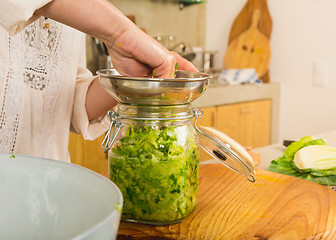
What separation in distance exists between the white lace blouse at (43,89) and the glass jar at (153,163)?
40 centimetres

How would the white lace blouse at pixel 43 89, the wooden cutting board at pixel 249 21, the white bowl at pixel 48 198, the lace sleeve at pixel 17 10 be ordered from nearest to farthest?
1. the white bowl at pixel 48 198
2. the lace sleeve at pixel 17 10
3. the white lace blouse at pixel 43 89
4. the wooden cutting board at pixel 249 21

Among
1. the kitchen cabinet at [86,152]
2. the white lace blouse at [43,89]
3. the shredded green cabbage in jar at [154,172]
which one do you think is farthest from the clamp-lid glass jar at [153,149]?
the kitchen cabinet at [86,152]

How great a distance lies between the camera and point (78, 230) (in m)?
0.33

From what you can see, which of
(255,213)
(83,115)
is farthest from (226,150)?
(83,115)

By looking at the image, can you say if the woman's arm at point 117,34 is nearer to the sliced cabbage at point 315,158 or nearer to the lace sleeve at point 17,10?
the lace sleeve at point 17,10

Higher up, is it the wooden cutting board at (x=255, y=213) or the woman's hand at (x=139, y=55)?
the woman's hand at (x=139, y=55)

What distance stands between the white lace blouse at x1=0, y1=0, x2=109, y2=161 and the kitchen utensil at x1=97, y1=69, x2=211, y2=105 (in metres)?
0.38

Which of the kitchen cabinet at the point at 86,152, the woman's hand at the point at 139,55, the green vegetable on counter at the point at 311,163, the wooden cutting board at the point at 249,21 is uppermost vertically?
the wooden cutting board at the point at 249,21

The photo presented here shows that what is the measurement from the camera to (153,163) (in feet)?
1.78

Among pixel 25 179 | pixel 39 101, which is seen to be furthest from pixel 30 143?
pixel 25 179

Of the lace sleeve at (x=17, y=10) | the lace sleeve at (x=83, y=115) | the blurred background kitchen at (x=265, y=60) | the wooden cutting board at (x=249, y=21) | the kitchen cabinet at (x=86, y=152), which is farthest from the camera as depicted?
the wooden cutting board at (x=249, y=21)

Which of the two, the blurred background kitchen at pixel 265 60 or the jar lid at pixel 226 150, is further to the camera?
the blurred background kitchen at pixel 265 60

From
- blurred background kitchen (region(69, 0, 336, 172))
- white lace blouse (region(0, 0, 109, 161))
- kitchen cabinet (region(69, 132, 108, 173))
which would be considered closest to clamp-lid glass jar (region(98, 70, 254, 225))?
white lace blouse (region(0, 0, 109, 161))

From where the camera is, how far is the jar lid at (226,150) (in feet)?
2.04
